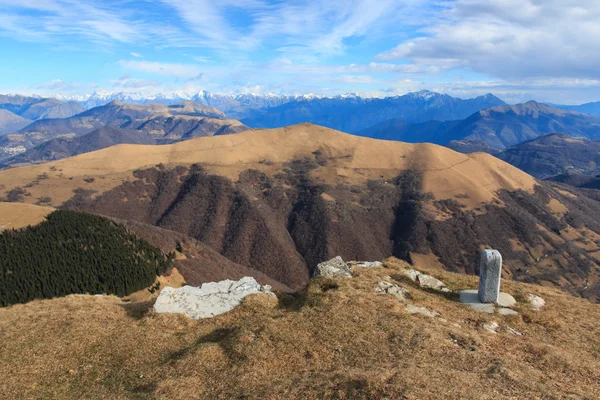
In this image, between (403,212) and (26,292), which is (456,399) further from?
(403,212)

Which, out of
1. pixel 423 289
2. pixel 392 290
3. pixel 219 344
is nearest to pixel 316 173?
pixel 423 289

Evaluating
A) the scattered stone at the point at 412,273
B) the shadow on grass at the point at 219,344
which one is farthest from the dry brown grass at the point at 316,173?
the shadow on grass at the point at 219,344

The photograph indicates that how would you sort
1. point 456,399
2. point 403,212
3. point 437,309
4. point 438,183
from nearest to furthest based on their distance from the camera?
point 456,399, point 437,309, point 403,212, point 438,183

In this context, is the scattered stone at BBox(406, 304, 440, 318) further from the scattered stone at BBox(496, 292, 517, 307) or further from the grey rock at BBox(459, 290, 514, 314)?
the scattered stone at BBox(496, 292, 517, 307)

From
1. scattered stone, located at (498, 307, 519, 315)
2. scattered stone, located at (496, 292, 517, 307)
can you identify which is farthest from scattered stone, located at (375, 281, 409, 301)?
scattered stone, located at (496, 292, 517, 307)

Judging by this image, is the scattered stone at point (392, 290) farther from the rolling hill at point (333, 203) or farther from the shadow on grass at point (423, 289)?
the rolling hill at point (333, 203)

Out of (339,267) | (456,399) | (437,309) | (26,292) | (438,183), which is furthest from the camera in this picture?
(438,183)

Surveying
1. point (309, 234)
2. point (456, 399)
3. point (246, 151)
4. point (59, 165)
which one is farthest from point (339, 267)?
point (59, 165)
